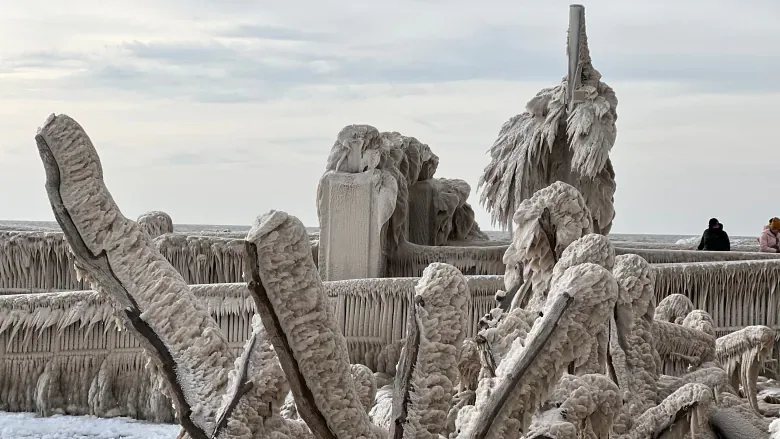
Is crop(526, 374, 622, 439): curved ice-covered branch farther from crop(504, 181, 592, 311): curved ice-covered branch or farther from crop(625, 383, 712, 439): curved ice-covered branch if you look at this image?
crop(504, 181, 592, 311): curved ice-covered branch

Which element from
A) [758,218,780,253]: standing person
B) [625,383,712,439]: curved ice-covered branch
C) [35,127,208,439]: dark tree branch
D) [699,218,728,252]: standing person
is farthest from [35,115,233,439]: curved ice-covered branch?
[699,218,728,252]: standing person

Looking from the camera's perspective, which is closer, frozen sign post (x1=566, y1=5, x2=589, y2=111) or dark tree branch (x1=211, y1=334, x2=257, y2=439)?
dark tree branch (x1=211, y1=334, x2=257, y2=439)

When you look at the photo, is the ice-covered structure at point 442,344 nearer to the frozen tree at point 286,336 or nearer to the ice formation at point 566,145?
the frozen tree at point 286,336

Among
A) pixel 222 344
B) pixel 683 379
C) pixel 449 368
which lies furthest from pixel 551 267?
pixel 222 344

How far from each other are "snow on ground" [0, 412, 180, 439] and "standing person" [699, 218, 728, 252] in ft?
17.2

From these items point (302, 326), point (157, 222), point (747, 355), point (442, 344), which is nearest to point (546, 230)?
point (442, 344)

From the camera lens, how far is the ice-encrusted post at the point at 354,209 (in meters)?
10.3

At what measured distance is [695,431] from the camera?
4668 mm

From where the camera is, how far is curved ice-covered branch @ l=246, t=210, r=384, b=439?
3.34 meters

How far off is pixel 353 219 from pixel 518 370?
665cm

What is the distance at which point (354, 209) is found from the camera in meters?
10.3

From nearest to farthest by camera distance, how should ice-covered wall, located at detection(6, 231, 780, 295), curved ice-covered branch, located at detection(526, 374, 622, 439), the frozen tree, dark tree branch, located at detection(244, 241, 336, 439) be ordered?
dark tree branch, located at detection(244, 241, 336, 439) < the frozen tree < curved ice-covered branch, located at detection(526, 374, 622, 439) < ice-covered wall, located at detection(6, 231, 780, 295)

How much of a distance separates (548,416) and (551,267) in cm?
153

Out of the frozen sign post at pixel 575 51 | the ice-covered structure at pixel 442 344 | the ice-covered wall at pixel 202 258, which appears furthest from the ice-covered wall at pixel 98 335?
the ice-covered structure at pixel 442 344
